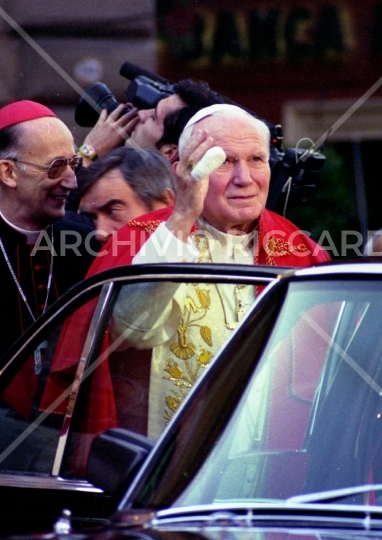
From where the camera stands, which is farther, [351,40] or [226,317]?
[351,40]

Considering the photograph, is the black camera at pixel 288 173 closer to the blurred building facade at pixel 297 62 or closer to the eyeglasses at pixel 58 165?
the eyeglasses at pixel 58 165

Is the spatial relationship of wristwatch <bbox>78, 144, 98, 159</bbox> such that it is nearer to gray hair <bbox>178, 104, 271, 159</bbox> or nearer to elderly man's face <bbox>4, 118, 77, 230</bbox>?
elderly man's face <bbox>4, 118, 77, 230</bbox>

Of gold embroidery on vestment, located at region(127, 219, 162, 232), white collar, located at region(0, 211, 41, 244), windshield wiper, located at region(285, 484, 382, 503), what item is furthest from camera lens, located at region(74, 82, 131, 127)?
windshield wiper, located at region(285, 484, 382, 503)

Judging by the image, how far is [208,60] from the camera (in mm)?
12023

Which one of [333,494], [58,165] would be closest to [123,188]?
[58,165]

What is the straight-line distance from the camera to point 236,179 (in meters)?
3.82

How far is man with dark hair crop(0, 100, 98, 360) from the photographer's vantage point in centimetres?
465

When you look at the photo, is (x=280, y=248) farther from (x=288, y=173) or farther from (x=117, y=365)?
(x=288, y=173)

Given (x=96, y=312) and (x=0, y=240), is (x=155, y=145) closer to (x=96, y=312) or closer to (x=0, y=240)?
(x=0, y=240)

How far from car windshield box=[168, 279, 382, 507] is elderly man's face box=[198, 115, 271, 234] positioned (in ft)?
3.87

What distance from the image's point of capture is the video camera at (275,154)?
18.1ft

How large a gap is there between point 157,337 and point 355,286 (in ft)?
2.03

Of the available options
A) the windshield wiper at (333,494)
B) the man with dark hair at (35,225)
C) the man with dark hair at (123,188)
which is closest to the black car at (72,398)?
the windshield wiper at (333,494)

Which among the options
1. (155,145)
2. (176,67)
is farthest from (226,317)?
(176,67)
